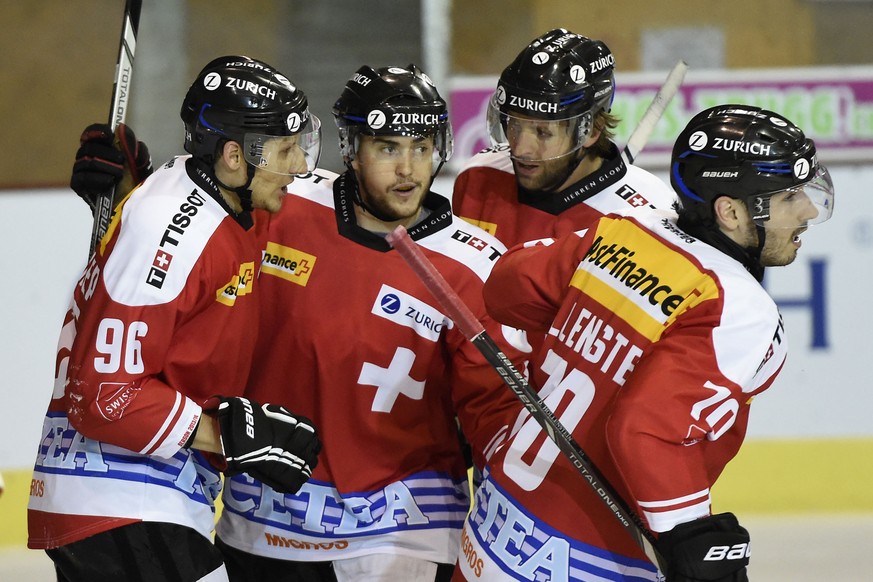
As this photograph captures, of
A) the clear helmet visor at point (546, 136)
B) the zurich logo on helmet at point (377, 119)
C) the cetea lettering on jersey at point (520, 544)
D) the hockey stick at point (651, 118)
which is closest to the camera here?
the cetea lettering on jersey at point (520, 544)

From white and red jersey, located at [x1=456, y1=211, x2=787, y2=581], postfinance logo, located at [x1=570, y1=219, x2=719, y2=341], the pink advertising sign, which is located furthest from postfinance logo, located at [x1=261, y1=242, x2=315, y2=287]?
the pink advertising sign

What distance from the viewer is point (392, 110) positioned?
268cm

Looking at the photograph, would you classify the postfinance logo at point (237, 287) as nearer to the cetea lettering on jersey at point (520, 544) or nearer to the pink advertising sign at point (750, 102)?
the cetea lettering on jersey at point (520, 544)

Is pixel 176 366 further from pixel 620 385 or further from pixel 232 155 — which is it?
→ pixel 620 385

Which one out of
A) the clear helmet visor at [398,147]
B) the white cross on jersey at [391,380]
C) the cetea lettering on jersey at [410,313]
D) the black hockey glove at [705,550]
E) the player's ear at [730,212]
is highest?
the clear helmet visor at [398,147]

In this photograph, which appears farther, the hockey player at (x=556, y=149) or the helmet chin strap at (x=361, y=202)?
the hockey player at (x=556, y=149)

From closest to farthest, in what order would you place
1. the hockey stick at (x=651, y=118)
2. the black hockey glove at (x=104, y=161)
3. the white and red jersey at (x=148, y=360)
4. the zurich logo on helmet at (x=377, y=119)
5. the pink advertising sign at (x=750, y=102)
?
the white and red jersey at (x=148, y=360) < the zurich logo on helmet at (x=377, y=119) < the black hockey glove at (x=104, y=161) < the hockey stick at (x=651, y=118) < the pink advertising sign at (x=750, y=102)

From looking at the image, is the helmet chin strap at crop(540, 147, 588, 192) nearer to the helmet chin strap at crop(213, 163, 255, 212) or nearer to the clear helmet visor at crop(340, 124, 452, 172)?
the clear helmet visor at crop(340, 124, 452, 172)

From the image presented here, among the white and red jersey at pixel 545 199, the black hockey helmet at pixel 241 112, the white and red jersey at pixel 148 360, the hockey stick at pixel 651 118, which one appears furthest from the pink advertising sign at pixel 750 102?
the white and red jersey at pixel 148 360

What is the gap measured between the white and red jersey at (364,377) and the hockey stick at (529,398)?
354 mm

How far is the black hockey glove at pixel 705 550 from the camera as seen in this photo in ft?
6.44

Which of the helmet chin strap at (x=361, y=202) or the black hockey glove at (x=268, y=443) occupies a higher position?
the helmet chin strap at (x=361, y=202)

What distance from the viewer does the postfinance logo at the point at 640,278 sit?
206cm

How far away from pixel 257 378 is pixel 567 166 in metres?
0.87
